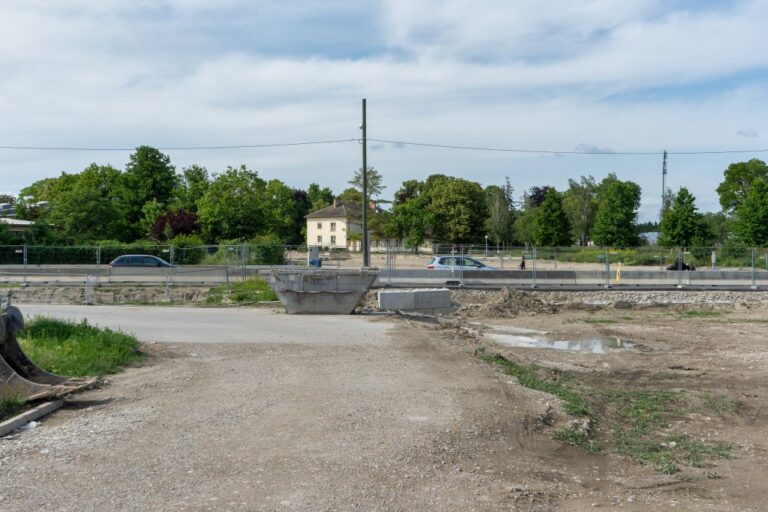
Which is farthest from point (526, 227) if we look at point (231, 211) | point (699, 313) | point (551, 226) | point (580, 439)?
point (580, 439)

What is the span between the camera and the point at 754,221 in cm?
6550

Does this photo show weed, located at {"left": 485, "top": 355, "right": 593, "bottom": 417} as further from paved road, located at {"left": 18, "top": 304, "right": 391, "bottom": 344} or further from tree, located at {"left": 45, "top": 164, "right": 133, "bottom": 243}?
tree, located at {"left": 45, "top": 164, "right": 133, "bottom": 243}

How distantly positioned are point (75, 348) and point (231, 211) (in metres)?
55.7

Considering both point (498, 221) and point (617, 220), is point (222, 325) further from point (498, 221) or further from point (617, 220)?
point (498, 221)

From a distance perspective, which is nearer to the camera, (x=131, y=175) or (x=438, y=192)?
(x=131, y=175)

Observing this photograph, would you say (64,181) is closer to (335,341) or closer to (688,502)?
(335,341)

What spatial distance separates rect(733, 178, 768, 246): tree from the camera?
65.1 metres

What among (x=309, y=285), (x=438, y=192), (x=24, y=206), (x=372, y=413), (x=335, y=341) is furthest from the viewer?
(x=438, y=192)

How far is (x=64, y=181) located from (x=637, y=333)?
81036 mm

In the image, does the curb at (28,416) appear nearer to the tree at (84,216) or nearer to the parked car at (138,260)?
the parked car at (138,260)

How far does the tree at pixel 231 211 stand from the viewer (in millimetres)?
67812

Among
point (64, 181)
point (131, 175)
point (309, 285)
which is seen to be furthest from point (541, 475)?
point (64, 181)

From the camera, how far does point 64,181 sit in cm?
8969

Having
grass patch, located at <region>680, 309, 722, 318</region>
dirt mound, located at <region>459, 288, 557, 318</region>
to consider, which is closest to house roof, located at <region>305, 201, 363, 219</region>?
dirt mound, located at <region>459, 288, 557, 318</region>
